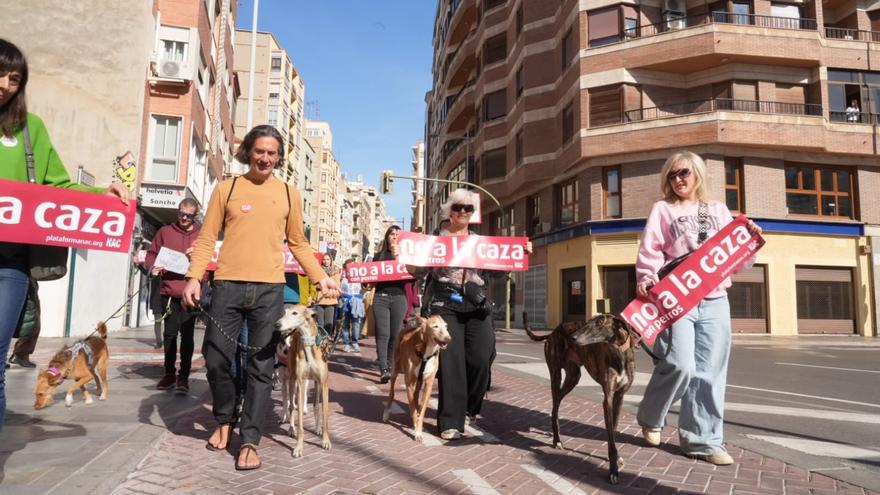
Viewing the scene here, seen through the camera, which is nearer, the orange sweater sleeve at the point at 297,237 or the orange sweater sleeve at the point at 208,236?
the orange sweater sleeve at the point at 208,236

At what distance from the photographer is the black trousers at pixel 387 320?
8.25 m

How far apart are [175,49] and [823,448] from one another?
2385cm

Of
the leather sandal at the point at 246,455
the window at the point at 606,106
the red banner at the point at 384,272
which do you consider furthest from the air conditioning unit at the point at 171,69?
the leather sandal at the point at 246,455

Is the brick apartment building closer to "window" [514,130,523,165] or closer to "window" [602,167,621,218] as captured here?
"window" [602,167,621,218]

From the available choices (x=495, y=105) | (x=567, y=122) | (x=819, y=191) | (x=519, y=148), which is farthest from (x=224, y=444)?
(x=495, y=105)

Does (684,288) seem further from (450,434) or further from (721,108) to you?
(721,108)

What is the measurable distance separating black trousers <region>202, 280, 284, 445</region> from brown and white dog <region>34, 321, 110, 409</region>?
240 cm

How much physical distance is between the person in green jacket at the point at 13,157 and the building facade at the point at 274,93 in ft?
158

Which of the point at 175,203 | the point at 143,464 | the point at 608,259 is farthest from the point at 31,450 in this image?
the point at 608,259

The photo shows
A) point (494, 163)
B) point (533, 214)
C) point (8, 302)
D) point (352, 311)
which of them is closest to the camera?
point (8, 302)

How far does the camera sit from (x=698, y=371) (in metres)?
4.12

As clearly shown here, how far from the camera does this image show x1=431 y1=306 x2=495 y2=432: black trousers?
4723mm

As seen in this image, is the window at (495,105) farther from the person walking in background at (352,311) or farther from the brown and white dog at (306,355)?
the brown and white dog at (306,355)

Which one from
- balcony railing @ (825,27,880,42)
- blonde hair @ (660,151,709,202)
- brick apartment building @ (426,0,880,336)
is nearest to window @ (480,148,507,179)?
brick apartment building @ (426,0,880,336)
